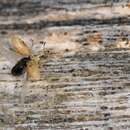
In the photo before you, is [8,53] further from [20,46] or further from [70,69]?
[70,69]

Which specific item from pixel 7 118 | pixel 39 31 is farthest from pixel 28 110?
pixel 39 31

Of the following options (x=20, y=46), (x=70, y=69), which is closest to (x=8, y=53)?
(x=20, y=46)

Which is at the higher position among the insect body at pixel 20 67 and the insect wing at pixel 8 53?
the insect wing at pixel 8 53

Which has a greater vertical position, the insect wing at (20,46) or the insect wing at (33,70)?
the insect wing at (20,46)

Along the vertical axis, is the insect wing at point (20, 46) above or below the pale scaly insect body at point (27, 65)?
above

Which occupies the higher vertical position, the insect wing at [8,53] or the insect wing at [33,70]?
the insect wing at [8,53]

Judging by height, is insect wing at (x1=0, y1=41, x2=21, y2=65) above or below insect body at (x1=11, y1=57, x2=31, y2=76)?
above
